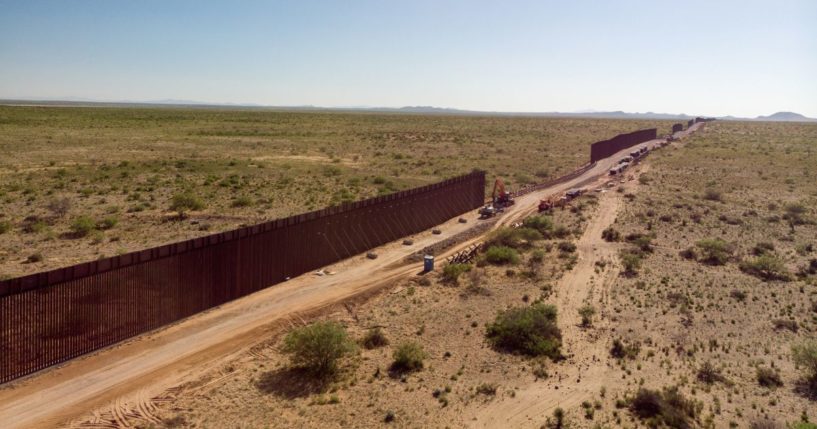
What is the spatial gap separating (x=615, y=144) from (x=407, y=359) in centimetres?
7514

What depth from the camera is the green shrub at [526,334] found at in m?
18.2

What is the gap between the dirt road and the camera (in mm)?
14094

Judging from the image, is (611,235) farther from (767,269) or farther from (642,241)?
(767,269)

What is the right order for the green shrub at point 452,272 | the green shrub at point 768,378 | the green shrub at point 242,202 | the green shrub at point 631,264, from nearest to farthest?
the green shrub at point 768,378 → the green shrub at point 452,272 → the green shrub at point 631,264 → the green shrub at point 242,202

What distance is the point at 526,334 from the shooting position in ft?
61.4

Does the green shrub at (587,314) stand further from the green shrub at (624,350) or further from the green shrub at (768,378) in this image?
the green shrub at (768,378)

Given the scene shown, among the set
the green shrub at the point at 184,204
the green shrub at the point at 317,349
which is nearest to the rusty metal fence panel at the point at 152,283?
→ the green shrub at the point at 317,349

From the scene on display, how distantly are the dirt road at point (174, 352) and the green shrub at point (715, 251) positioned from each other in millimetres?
8134

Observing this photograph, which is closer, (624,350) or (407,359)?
(407,359)

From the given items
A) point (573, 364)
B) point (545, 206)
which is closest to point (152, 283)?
point (573, 364)

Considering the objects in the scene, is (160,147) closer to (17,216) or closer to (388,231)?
(17,216)

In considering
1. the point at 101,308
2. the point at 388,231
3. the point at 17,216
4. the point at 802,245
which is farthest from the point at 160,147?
the point at 802,245

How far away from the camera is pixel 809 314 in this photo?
22000 mm

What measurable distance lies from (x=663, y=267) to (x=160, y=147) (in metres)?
69.4
